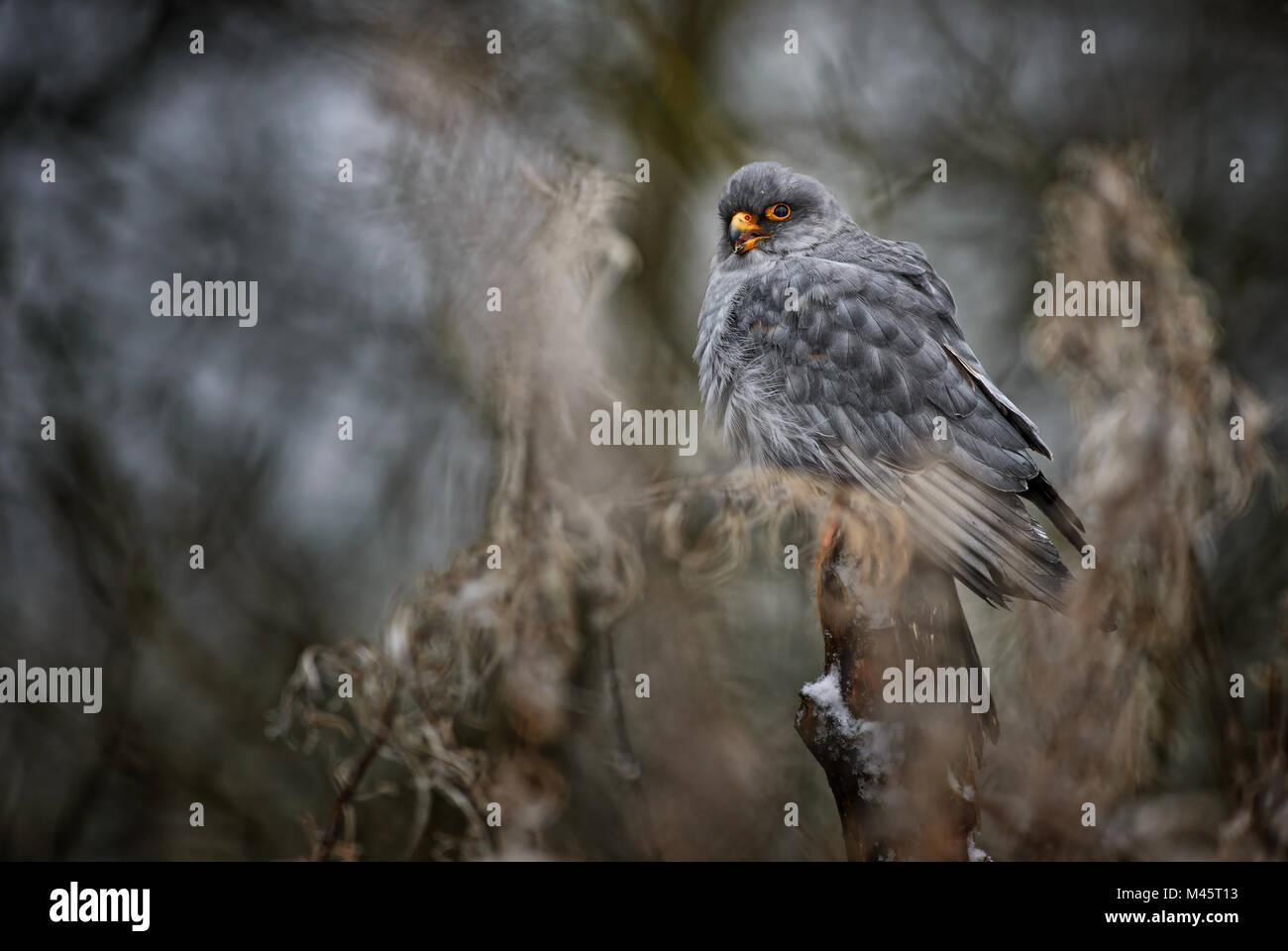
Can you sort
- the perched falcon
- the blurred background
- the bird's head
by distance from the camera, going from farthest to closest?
the blurred background
the bird's head
the perched falcon

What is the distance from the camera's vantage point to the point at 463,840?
9.49 ft

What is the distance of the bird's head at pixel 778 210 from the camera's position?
2801 mm

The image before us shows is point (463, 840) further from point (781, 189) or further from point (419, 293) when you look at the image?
point (781, 189)

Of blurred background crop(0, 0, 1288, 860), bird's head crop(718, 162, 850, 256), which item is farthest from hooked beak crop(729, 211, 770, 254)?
blurred background crop(0, 0, 1288, 860)

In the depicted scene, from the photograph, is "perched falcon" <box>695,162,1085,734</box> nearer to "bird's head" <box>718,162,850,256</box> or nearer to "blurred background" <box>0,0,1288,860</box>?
"bird's head" <box>718,162,850,256</box>

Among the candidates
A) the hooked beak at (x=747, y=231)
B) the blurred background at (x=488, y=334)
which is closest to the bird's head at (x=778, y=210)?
the hooked beak at (x=747, y=231)

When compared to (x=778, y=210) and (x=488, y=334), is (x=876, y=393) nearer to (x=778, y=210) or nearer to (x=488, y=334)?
(x=778, y=210)

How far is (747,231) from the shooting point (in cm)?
283

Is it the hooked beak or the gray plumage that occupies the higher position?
the hooked beak

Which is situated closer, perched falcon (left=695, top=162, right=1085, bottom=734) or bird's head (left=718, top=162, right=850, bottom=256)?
perched falcon (left=695, top=162, right=1085, bottom=734)

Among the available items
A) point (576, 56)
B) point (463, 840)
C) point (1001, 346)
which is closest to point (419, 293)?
point (576, 56)

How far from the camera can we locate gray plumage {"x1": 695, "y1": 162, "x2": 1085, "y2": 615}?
241 cm

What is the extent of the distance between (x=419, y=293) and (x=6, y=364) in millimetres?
1418

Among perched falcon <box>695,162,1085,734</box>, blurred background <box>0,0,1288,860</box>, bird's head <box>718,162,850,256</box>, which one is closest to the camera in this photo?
perched falcon <box>695,162,1085,734</box>
